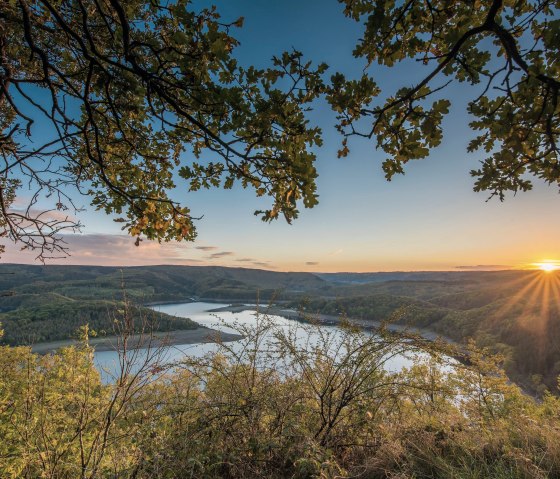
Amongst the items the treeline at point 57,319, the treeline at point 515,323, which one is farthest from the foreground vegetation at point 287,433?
the treeline at point 57,319

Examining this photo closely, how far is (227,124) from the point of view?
2279 millimetres

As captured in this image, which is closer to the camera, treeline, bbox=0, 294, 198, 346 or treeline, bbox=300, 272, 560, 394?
treeline, bbox=300, 272, 560, 394

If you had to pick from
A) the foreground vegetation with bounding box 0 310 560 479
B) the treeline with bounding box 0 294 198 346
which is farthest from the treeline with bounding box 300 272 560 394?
the treeline with bounding box 0 294 198 346

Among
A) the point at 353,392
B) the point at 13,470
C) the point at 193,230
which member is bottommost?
the point at 13,470

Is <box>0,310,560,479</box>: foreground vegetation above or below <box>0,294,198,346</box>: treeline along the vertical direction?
above

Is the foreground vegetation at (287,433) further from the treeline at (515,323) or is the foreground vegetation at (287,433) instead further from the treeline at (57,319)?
the treeline at (57,319)

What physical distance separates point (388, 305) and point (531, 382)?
149ft

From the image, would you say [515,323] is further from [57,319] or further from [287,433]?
[57,319]

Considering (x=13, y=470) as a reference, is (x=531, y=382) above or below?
below

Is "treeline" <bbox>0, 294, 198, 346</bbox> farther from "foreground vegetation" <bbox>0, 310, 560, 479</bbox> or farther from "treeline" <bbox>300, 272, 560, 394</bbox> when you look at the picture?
"foreground vegetation" <bbox>0, 310, 560, 479</bbox>

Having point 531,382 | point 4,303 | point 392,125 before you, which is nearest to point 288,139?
point 392,125

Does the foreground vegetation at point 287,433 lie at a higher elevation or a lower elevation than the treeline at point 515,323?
higher

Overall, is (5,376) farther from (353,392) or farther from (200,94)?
(200,94)

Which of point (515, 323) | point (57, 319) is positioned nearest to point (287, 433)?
point (515, 323)
